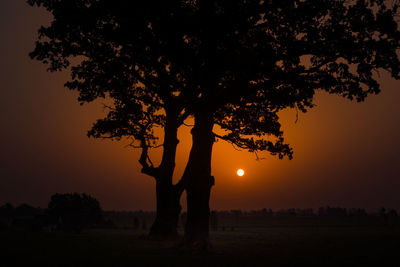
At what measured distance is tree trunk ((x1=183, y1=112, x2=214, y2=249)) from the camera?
22.1 m

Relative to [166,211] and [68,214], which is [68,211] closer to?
[68,214]

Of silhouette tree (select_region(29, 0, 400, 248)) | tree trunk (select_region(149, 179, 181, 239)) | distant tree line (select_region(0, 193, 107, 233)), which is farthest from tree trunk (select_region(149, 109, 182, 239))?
distant tree line (select_region(0, 193, 107, 233))

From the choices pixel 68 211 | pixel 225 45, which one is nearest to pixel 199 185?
pixel 225 45

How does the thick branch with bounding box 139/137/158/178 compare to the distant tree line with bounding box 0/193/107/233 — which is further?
the distant tree line with bounding box 0/193/107/233

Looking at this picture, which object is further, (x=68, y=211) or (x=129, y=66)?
(x=68, y=211)

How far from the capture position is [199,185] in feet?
74.1

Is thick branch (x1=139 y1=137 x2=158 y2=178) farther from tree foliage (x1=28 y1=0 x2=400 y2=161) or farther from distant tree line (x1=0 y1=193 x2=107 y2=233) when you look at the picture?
distant tree line (x1=0 y1=193 x2=107 y2=233)

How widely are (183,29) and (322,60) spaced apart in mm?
7238

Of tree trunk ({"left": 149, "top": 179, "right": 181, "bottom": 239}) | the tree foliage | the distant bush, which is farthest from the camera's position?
the distant bush

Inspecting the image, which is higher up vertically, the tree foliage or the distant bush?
the tree foliage

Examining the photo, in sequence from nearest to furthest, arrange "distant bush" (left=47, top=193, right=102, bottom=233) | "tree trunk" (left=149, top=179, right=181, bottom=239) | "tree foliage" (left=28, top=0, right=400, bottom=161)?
"tree foliage" (left=28, top=0, right=400, bottom=161)
"tree trunk" (left=149, top=179, right=181, bottom=239)
"distant bush" (left=47, top=193, right=102, bottom=233)

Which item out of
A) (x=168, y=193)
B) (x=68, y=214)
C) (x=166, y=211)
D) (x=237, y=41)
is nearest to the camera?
(x=237, y=41)

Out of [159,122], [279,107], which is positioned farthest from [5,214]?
[279,107]

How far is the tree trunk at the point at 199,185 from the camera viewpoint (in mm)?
22125
